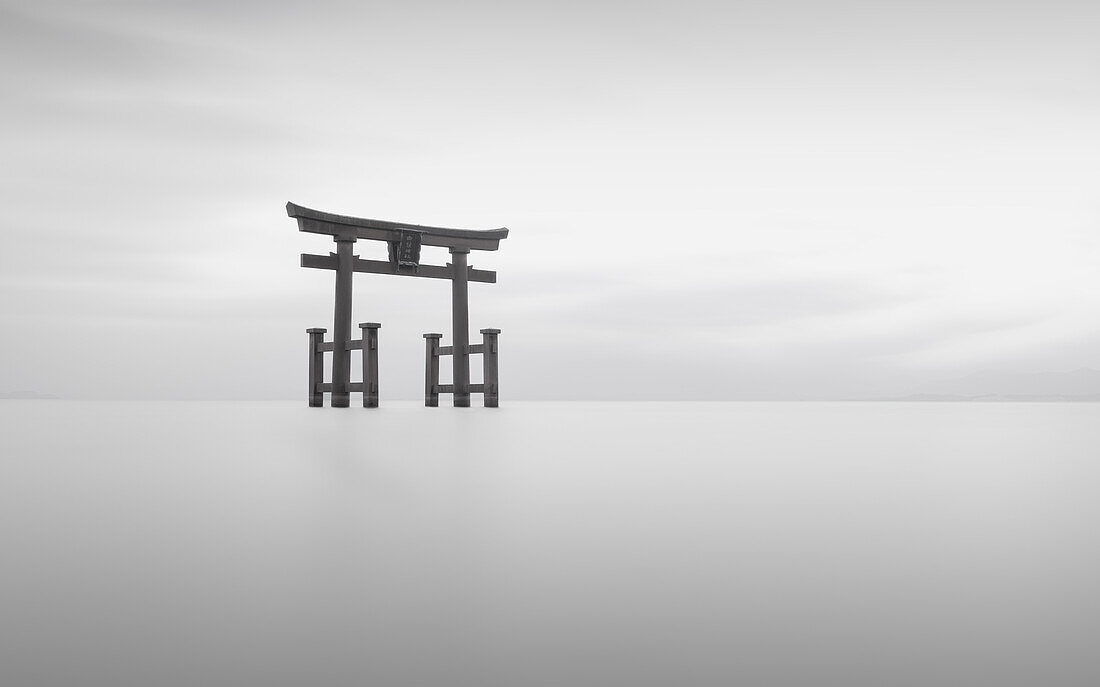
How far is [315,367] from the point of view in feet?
39.5

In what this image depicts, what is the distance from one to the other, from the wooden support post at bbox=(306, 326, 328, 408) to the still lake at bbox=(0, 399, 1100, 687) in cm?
832

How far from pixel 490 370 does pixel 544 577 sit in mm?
10352

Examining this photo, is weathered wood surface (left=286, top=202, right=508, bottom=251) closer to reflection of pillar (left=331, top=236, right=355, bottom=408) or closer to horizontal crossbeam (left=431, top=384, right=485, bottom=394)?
reflection of pillar (left=331, top=236, right=355, bottom=408)

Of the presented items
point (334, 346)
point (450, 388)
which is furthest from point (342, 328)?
point (450, 388)

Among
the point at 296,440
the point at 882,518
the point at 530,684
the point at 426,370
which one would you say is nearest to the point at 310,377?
the point at 426,370

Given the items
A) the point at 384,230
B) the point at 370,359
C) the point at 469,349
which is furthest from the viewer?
the point at 469,349

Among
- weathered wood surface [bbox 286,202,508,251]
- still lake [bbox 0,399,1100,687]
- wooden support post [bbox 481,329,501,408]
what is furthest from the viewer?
wooden support post [bbox 481,329,501,408]

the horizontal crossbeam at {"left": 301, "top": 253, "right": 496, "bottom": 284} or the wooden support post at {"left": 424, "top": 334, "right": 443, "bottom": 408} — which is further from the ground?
the horizontal crossbeam at {"left": 301, "top": 253, "right": 496, "bottom": 284}

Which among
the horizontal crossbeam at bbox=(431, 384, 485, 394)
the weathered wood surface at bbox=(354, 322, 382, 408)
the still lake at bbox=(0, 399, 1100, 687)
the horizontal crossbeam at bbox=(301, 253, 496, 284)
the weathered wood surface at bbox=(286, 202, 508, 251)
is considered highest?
the weathered wood surface at bbox=(286, 202, 508, 251)

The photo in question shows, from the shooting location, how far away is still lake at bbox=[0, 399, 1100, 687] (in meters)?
1.13

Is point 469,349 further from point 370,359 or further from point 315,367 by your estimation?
point 315,367

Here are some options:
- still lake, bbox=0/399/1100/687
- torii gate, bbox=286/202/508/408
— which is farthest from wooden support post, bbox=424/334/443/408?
still lake, bbox=0/399/1100/687

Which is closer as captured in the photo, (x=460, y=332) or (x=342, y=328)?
(x=342, y=328)

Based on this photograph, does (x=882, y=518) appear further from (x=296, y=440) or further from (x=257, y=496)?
(x=296, y=440)
